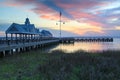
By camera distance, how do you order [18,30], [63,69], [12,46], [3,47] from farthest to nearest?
[18,30]
[12,46]
[3,47]
[63,69]

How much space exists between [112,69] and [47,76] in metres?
4.69

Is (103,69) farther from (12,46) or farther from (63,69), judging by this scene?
(12,46)

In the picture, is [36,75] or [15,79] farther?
[36,75]

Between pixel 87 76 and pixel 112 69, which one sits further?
pixel 112 69

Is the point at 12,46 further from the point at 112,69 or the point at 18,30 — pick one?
the point at 112,69

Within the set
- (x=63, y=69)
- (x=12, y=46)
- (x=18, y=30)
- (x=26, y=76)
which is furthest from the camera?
(x=18, y=30)

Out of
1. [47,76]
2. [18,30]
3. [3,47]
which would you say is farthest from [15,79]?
[18,30]

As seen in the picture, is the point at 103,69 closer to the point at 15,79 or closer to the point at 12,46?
the point at 15,79

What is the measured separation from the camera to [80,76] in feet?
43.1

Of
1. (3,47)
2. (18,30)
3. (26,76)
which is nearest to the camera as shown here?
(26,76)

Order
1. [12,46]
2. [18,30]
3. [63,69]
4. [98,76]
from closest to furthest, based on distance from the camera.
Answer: [98,76] → [63,69] → [12,46] → [18,30]

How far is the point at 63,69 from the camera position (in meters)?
15.1

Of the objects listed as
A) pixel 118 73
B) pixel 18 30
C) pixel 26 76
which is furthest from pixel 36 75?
pixel 18 30

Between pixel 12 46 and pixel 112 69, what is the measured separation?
70.9 feet
